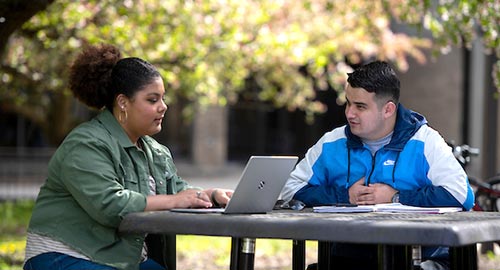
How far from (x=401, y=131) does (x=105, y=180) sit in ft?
4.72

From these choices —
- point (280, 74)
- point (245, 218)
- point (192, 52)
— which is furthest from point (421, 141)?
point (280, 74)

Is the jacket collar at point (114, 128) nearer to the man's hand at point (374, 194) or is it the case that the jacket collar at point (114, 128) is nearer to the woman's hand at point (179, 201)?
the woman's hand at point (179, 201)

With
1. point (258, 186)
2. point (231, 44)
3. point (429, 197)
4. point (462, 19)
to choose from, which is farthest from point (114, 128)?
point (231, 44)

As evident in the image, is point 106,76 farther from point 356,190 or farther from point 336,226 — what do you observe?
point 336,226

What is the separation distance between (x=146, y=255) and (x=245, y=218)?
103 centimetres

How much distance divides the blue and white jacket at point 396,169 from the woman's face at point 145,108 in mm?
836

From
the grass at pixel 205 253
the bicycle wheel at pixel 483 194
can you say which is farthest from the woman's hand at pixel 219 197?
the grass at pixel 205 253

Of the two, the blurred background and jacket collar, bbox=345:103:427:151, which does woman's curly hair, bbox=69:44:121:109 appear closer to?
jacket collar, bbox=345:103:427:151

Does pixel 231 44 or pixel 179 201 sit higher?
pixel 231 44

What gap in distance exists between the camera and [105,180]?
12.5 feet

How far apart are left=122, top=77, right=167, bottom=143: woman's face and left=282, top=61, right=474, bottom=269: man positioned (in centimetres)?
86

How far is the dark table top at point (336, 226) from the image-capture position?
314 cm

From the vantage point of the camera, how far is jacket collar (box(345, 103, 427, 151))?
14.4 ft

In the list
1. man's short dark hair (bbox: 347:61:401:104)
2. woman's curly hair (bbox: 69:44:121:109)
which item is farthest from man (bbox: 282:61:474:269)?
woman's curly hair (bbox: 69:44:121:109)
